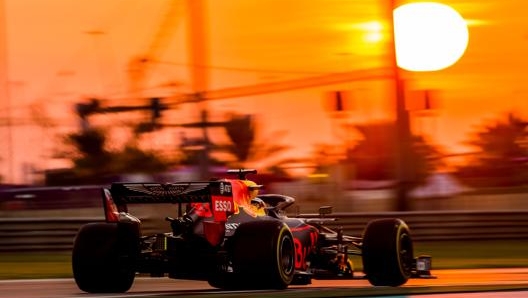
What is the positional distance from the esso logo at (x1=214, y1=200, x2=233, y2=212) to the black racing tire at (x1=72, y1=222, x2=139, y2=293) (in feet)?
3.25

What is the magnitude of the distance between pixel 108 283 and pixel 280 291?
1.82 metres

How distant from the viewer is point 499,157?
84.9 meters

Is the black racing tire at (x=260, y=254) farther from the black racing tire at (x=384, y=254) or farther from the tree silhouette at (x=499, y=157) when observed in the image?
the tree silhouette at (x=499, y=157)

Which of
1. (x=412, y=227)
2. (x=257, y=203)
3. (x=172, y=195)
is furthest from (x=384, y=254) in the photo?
(x=412, y=227)

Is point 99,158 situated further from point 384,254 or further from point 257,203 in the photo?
point 384,254

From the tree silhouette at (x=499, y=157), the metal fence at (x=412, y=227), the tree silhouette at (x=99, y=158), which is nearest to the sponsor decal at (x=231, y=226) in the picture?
the metal fence at (x=412, y=227)

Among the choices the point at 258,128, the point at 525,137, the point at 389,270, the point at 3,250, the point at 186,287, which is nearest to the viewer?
the point at 389,270

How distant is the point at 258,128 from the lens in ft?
321

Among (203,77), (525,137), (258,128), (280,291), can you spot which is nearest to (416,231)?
(203,77)

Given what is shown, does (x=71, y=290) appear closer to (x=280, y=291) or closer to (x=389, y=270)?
(x=280, y=291)

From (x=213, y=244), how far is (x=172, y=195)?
0.65m

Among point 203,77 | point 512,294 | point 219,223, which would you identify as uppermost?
point 203,77

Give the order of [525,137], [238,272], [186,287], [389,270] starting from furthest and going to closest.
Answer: [525,137], [186,287], [389,270], [238,272]

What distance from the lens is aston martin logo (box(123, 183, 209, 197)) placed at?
11.8 metres
